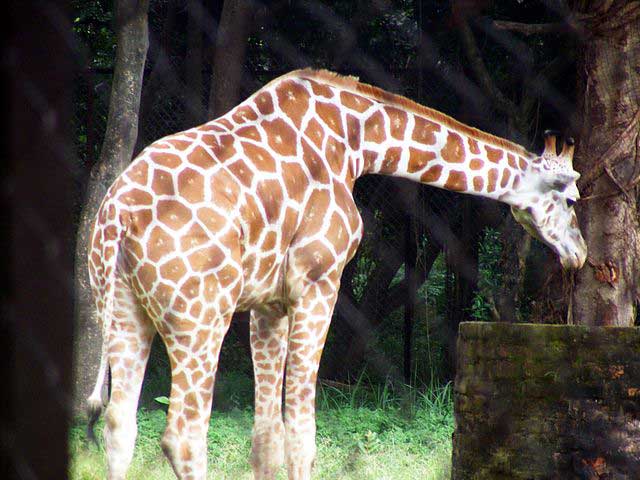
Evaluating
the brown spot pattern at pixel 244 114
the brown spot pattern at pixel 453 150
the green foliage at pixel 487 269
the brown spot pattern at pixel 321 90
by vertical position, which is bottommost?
the green foliage at pixel 487 269

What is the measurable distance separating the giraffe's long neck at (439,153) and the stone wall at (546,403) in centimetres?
83

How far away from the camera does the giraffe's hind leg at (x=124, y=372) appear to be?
2.03m

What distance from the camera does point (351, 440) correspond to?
11.0ft

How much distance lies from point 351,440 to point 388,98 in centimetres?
141

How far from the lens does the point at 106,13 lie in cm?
408

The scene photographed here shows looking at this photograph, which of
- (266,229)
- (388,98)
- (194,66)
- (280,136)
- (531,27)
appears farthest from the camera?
(194,66)

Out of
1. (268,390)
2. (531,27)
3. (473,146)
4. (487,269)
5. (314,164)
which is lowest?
(268,390)

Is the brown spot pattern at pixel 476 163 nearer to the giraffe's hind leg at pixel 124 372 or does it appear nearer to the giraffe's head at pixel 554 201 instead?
the giraffe's head at pixel 554 201

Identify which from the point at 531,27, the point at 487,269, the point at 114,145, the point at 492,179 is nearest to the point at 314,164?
the point at 492,179

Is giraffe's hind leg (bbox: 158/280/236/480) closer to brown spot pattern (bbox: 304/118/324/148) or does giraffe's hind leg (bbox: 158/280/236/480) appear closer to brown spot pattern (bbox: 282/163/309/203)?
brown spot pattern (bbox: 282/163/309/203)

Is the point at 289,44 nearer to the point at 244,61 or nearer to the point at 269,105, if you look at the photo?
the point at 244,61

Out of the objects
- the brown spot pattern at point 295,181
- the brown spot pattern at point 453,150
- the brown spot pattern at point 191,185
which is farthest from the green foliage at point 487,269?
the brown spot pattern at point 191,185

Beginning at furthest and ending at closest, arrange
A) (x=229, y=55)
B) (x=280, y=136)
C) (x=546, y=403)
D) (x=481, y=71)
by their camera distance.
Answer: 1. (x=229, y=55)
2. (x=481, y=71)
3. (x=280, y=136)
4. (x=546, y=403)

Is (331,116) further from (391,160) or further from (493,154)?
(493,154)
